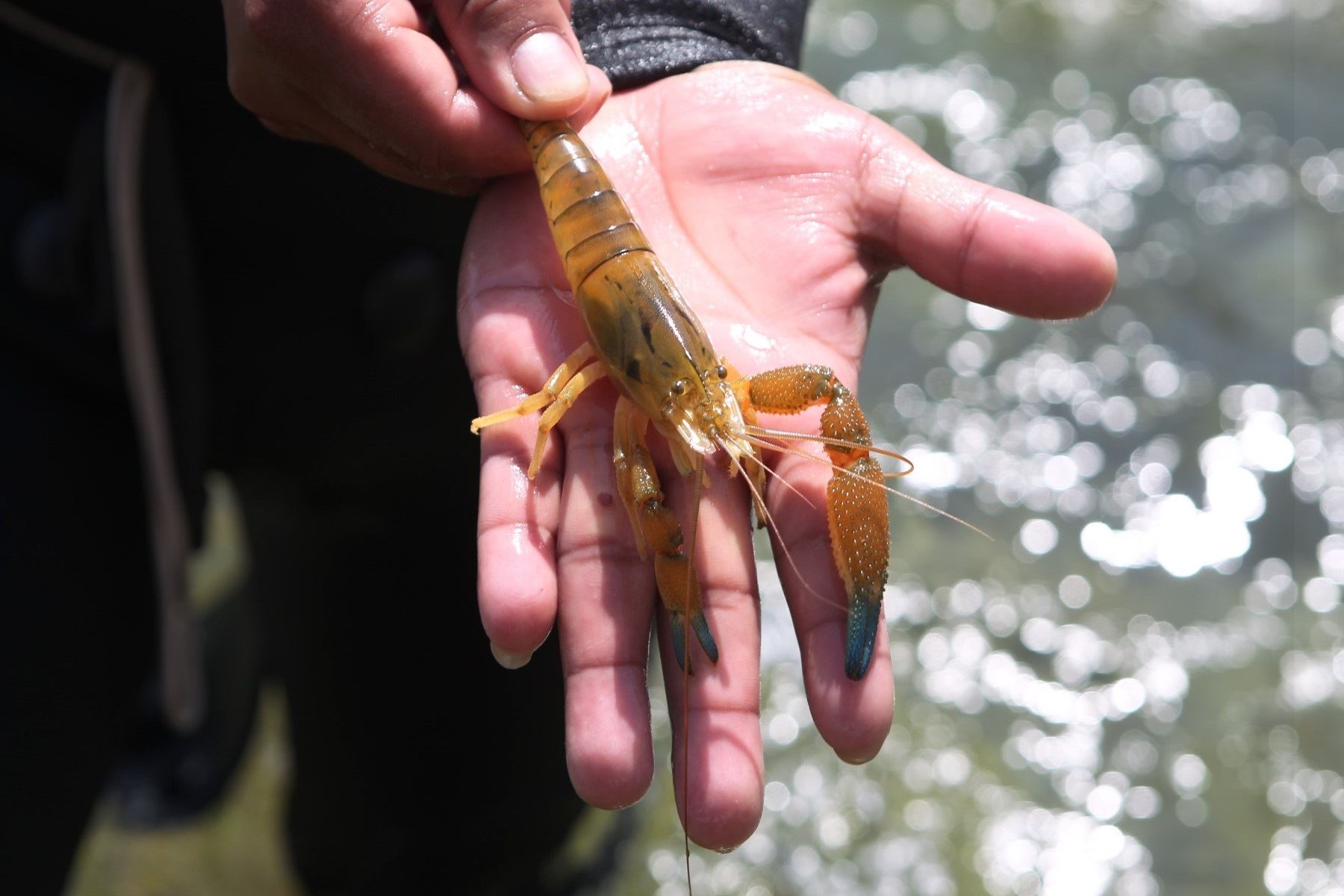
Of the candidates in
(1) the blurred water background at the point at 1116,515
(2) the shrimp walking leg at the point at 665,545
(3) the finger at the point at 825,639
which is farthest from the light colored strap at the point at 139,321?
(1) the blurred water background at the point at 1116,515

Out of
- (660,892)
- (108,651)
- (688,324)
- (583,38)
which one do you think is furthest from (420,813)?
(583,38)

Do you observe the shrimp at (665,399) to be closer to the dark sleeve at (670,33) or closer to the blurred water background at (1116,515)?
the dark sleeve at (670,33)

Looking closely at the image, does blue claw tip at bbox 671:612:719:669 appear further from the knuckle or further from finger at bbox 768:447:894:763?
the knuckle

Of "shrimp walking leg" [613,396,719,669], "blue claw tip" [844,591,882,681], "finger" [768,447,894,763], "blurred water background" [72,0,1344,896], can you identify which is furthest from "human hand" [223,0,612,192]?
"blurred water background" [72,0,1344,896]

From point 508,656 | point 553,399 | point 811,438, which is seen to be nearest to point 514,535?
point 508,656

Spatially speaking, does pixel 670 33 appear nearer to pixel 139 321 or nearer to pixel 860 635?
pixel 139 321

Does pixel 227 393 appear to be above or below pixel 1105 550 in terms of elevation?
above

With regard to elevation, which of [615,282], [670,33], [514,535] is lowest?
[514,535]
